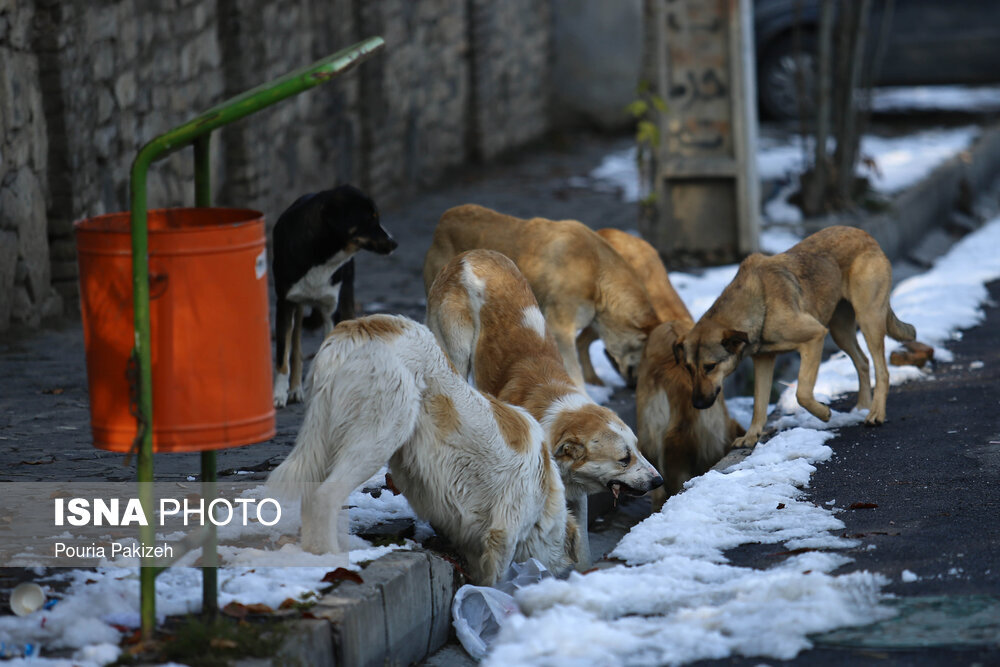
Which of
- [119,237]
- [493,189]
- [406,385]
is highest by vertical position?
[119,237]

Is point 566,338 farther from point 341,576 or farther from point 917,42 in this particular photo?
point 917,42

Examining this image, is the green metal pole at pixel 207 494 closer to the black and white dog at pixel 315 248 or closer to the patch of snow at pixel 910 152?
the black and white dog at pixel 315 248

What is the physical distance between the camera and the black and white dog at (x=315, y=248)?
652cm

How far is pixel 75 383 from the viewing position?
22.5 ft

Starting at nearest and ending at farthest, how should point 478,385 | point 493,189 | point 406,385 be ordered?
point 406,385 < point 478,385 < point 493,189

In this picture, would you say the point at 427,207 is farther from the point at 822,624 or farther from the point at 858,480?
the point at 822,624

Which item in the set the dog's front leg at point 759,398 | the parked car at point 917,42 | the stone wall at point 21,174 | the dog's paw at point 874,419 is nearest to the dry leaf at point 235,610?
the dog's front leg at point 759,398

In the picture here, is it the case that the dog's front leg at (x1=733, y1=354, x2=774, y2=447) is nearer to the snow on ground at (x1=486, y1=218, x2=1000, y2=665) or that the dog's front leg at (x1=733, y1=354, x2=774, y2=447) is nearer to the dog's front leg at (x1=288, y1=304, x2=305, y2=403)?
the snow on ground at (x1=486, y1=218, x2=1000, y2=665)

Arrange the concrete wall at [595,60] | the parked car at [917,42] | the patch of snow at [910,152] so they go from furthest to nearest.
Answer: the concrete wall at [595,60]
the parked car at [917,42]
the patch of snow at [910,152]

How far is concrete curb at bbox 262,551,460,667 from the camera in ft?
12.3

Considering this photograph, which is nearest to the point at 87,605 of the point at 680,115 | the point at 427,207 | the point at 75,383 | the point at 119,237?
the point at 119,237

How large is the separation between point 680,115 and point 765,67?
Result: 7.11m

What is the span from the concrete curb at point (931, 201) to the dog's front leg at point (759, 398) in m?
5.16

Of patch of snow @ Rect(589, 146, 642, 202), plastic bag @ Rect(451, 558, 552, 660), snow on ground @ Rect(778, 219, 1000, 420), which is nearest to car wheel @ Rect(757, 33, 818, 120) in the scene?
patch of snow @ Rect(589, 146, 642, 202)
